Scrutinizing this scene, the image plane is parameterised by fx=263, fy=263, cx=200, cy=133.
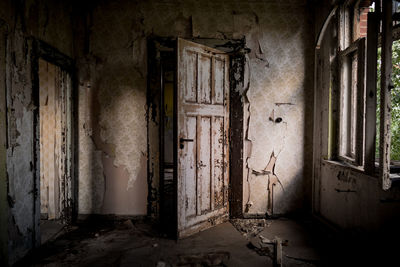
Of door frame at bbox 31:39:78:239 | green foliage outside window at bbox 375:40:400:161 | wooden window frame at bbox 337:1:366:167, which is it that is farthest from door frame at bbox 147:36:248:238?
green foliage outside window at bbox 375:40:400:161

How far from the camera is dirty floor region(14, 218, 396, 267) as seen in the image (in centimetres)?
229

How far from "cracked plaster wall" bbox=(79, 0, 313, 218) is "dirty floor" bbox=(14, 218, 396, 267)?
1.37ft

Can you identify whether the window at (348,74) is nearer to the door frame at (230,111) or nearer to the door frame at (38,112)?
the door frame at (230,111)

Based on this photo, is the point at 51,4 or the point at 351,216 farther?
the point at 51,4

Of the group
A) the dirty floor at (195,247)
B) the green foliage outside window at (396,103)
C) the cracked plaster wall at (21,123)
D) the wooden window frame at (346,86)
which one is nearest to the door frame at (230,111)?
the dirty floor at (195,247)

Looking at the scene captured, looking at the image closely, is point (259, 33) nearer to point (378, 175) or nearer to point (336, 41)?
point (336, 41)

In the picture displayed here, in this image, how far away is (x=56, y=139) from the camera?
122 inches

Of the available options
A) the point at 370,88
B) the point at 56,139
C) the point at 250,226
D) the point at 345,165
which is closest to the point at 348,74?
the point at 370,88

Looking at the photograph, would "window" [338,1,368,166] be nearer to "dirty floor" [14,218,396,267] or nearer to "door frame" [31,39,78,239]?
"dirty floor" [14,218,396,267]

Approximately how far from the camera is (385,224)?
2100mm

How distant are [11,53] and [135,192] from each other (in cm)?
197

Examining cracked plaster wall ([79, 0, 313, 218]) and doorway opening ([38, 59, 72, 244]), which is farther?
cracked plaster wall ([79, 0, 313, 218])

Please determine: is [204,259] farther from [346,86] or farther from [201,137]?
[346,86]

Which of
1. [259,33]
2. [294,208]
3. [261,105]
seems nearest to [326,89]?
[261,105]
